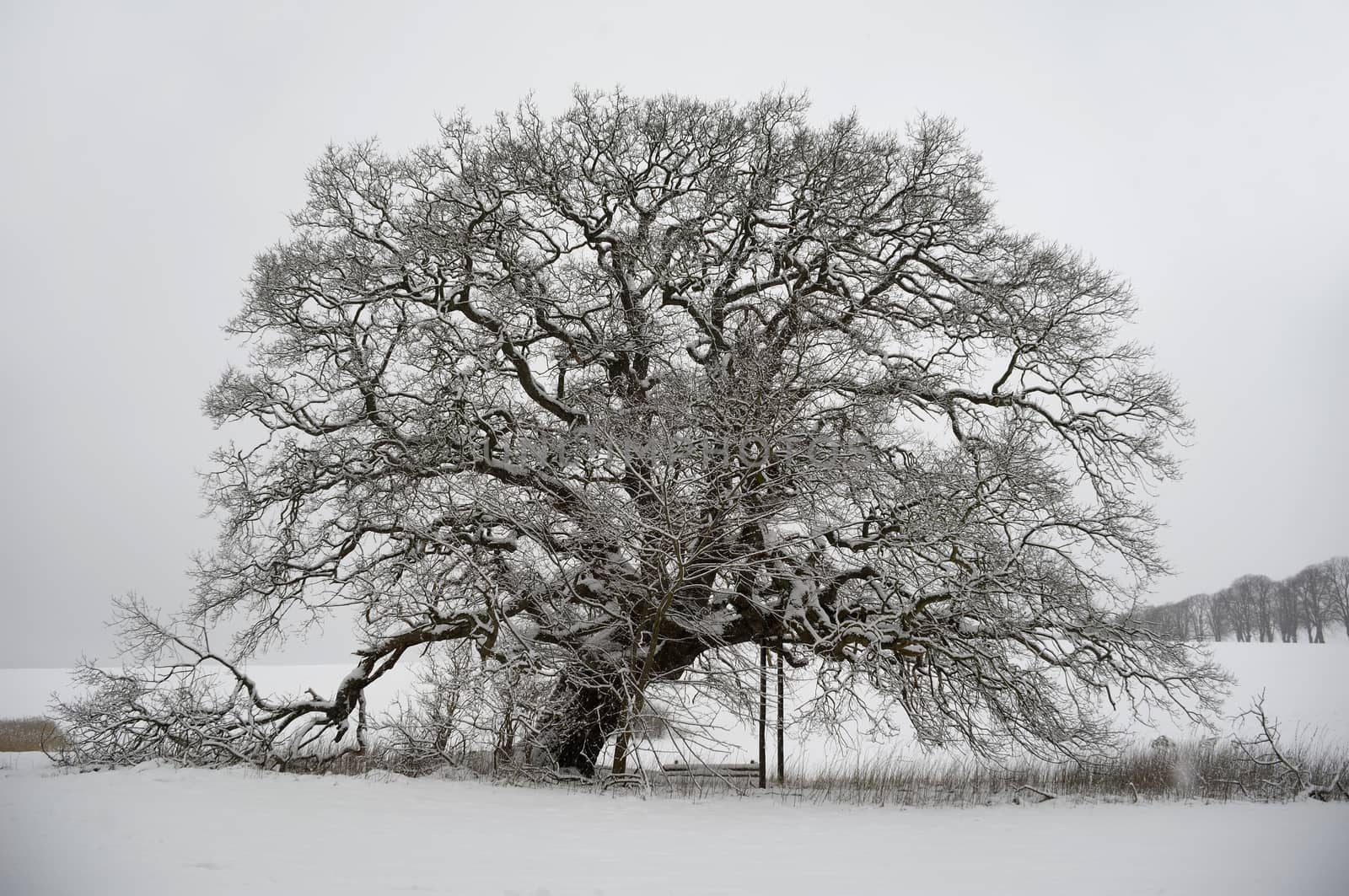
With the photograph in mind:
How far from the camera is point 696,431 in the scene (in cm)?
935

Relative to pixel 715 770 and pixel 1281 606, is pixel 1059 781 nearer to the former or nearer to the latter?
pixel 715 770

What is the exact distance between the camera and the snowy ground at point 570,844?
468cm

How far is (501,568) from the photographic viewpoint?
969 centimetres

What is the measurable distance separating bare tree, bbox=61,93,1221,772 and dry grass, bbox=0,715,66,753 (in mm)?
3638

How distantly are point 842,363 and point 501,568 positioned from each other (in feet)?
15.4

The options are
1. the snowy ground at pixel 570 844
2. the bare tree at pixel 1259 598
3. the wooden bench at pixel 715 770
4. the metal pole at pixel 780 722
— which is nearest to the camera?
the snowy ground at pixel 570 844

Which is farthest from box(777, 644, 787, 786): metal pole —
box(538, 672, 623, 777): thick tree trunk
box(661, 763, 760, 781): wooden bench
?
box(538, 672, 623, 777): thick tree trunk

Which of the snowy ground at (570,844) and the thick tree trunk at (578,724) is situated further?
the thick tree trunk at (578,724)

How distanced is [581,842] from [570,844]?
12cm

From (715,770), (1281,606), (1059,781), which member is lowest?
(1059,781)

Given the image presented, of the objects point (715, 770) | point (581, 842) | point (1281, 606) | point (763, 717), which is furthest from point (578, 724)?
point (1281, 606)

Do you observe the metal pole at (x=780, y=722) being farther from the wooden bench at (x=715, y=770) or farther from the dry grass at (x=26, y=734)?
the dry grass at (x=26, y=734)

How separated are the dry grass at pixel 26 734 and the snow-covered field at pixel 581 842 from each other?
3739 millimetres

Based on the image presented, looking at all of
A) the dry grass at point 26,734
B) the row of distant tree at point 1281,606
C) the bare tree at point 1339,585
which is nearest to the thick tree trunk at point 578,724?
the dry grass at point 26,734
